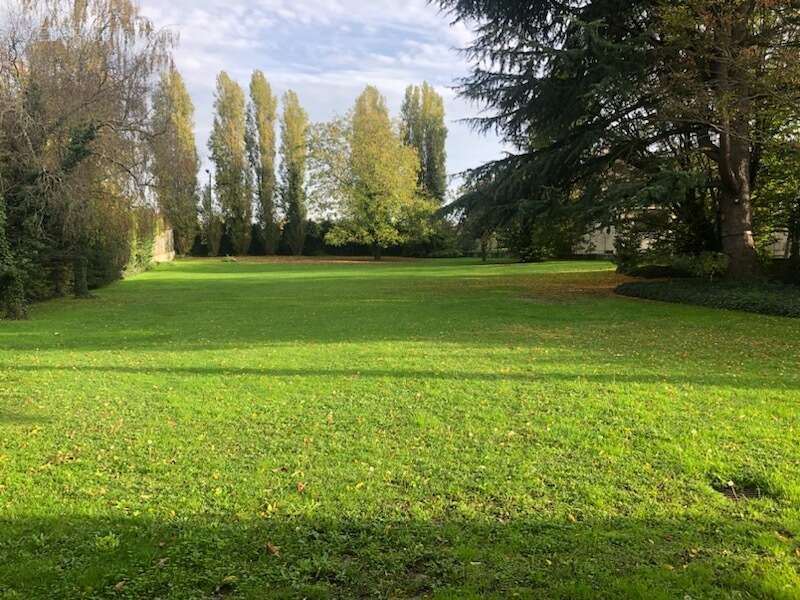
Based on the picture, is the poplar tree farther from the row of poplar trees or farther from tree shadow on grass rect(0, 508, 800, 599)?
tree shadow on grass rect(0, 508, 800, 599)

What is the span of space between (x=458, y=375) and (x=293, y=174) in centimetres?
4604

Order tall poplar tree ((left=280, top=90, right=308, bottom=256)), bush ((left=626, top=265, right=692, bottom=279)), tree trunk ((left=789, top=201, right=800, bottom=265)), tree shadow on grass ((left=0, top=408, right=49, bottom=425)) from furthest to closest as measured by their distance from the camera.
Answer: tall poplar tree ((left=280, top=90, right=308, bottom=256)) < bush ((left=626, top=265, right=692, bottom=279)) < tree trunk ((left=789, top=201, right=800, bottom=265)) < tree shadow on grass ((left=0, top=408, right=49, bottom=425))

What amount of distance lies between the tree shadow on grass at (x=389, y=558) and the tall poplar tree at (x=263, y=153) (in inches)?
1909

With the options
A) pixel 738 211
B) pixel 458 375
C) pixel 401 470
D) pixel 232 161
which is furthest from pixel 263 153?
pixel 401 470

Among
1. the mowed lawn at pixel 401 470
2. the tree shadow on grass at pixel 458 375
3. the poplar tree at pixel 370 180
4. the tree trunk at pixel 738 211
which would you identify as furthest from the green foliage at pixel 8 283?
the poplar tree at pixel 370 180

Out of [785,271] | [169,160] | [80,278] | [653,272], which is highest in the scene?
[169,160]

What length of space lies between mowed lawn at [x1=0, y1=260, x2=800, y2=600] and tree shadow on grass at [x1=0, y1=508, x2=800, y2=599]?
0.04 ft

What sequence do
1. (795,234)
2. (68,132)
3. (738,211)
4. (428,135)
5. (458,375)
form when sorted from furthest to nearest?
(428,135)
(795,234)
(738,211)
(68,132)
(458,375)

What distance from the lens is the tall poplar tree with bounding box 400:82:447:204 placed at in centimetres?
5359

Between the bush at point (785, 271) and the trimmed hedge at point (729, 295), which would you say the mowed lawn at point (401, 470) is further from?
the bush at point (785, 271)

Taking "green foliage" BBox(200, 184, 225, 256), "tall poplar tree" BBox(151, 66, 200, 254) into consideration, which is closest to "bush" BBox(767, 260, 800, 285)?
"tall poplar tree" BBox(151, 66, 200, 254)

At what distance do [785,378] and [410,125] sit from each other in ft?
165

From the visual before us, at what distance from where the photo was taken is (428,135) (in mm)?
53812

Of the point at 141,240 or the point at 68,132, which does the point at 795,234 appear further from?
the point at 141,240
